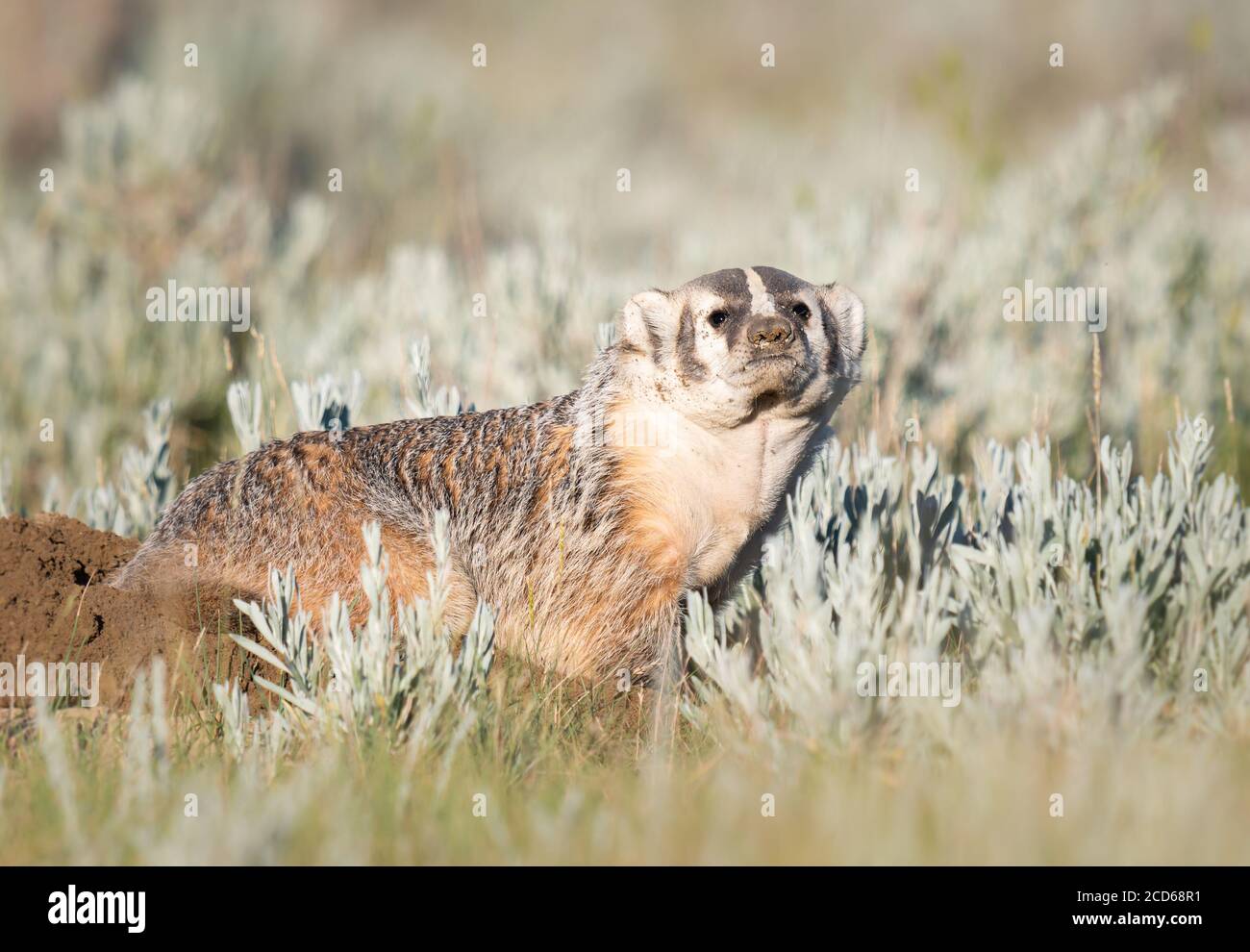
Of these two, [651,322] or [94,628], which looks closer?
[94,628]

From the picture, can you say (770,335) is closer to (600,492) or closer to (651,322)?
(651,322)

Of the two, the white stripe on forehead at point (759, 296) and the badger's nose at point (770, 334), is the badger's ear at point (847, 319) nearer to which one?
the white stripe on forehead at point (759, 296)

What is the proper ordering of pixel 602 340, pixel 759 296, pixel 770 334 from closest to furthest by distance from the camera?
1. pixel 770 334
2. pixel 759 296
3. pixel 602 340

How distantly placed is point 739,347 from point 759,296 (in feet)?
0.63

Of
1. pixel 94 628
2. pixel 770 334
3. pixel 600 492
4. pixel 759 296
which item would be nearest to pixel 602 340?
pixel 600 492

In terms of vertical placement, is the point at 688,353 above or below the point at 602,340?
below

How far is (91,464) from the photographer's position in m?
6.73

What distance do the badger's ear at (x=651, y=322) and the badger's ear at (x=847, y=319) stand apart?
0.46m

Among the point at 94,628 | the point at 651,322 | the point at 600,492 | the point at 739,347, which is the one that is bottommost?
the point at 94,628

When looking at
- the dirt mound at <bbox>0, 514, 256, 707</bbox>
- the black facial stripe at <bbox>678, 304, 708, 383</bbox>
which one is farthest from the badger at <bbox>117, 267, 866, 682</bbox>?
the dirt mound at <bbox>0, 514, 256, 707</bbox>

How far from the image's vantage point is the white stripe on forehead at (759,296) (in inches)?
139

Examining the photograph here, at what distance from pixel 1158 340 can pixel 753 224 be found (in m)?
4.00

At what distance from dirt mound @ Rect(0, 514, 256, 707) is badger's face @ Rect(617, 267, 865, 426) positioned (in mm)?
1388

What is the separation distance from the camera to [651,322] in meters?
3.72
